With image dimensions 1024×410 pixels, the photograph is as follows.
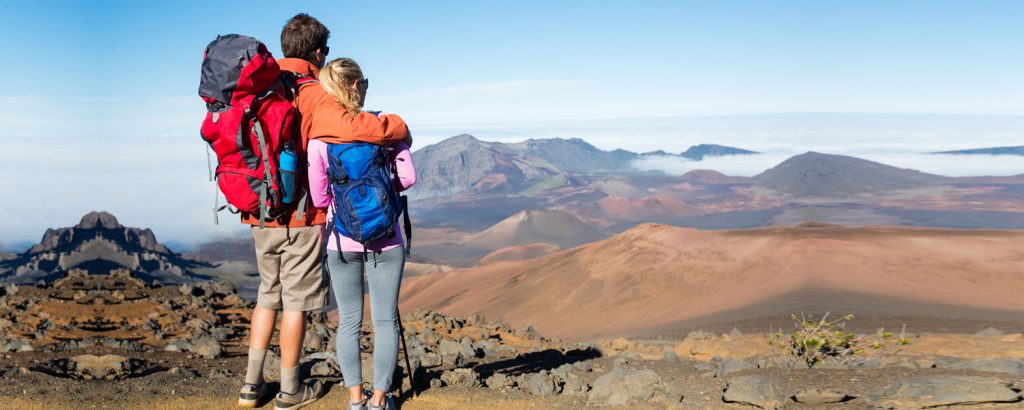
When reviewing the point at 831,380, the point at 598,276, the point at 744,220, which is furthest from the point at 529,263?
the point at 744,220

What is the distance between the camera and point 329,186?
13.0 feet

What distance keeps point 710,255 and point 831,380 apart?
10840 mm

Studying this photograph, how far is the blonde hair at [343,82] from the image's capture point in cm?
380

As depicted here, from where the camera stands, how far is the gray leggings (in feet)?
13.1

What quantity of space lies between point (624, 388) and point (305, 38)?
9.33 ft

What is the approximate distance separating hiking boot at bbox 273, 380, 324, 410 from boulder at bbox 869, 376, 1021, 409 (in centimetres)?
323

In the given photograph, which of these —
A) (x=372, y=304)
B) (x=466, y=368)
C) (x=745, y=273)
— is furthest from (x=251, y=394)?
(x=745, y=273)

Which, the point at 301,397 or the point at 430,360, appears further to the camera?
the point at 430,360

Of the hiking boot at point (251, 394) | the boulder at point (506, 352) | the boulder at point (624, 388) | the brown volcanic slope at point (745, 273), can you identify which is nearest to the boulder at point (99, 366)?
the hiking boot at point (251, 394)

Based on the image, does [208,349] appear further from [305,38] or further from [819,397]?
[819,397]

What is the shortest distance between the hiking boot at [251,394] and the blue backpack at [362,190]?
52.1 inches

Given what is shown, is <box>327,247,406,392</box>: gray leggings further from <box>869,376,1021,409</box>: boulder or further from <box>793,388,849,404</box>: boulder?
<box>869,376,1021,409</box>: boulder

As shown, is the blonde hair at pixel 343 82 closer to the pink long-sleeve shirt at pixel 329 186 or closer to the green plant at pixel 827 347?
the pink long-sleeve shirt at pixel 329 186

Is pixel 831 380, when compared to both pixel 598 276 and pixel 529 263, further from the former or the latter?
pixel 529 263
